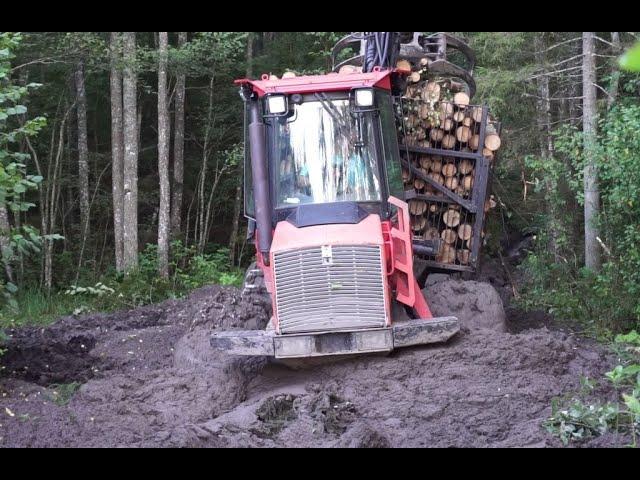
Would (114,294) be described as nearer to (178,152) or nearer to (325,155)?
(178,152)

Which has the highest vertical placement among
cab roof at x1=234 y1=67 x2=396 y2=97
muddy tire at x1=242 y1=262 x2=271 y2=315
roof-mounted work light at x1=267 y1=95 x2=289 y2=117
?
cab roof at x1=234 y1=67 x2=396 y2=97

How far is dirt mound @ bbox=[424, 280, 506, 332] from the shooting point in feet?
32.2

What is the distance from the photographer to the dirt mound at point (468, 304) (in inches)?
387

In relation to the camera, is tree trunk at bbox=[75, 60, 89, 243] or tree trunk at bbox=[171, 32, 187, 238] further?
tree trunk at bbox=[171, 32, 187, 238]

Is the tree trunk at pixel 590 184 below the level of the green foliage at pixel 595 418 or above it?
above

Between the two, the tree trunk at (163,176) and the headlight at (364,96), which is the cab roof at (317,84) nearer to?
the headlight at (364,96)

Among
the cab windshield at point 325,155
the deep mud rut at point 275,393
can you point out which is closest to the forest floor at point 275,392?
the deep mud rut at point 275,393

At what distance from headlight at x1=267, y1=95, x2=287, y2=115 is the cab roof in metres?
0.06

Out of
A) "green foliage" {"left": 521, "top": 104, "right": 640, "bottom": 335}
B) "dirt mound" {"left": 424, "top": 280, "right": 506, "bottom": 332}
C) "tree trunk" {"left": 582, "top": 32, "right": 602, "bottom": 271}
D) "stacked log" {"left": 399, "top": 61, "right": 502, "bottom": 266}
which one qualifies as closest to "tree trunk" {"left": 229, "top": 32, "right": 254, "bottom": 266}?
"tree trunk" {"left": 582, "top": 32, "right": 602, "bottom": 271}

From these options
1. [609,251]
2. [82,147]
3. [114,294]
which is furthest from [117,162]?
[609,251]

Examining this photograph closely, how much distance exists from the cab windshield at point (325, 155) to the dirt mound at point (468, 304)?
170 centimetres

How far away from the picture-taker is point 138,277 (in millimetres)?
16922

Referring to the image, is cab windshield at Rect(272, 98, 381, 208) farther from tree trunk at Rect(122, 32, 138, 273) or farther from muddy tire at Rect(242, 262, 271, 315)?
Result: tree trunk at Rect(122, 32, 138, 273)


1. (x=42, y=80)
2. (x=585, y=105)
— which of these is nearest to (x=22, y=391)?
(x=585, y=105)
